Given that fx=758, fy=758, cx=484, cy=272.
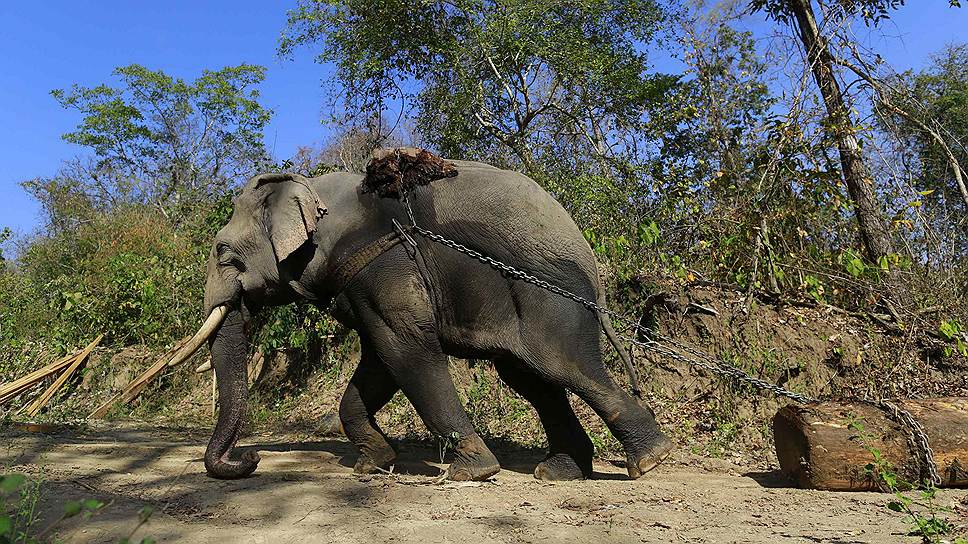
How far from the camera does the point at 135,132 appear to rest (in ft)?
99.7

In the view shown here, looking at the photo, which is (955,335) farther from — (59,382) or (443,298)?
(59,382)

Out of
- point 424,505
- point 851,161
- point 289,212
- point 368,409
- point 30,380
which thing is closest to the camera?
point 424,505

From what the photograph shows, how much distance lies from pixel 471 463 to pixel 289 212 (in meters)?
2.13

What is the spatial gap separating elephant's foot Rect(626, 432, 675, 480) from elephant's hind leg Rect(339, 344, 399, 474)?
177 cm

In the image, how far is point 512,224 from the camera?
5.17 m

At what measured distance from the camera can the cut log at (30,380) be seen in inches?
345

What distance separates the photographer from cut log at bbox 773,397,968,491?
473cm

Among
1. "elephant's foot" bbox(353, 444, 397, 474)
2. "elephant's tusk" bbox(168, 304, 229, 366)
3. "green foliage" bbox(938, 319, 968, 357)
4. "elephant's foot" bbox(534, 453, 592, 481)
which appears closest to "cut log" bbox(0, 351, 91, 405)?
"elephant's tusk" bbox(168, 304, 229, 366)

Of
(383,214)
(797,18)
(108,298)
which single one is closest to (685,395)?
(383,214)

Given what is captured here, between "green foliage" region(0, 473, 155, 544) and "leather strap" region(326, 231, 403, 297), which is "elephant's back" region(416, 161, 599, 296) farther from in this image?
"green foliage" region(0, 473, 155, 544)

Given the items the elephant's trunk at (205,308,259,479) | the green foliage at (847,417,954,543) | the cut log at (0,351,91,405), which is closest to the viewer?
the green foliage at (847,417,954,543)

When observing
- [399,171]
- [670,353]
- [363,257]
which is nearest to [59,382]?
[363,257]

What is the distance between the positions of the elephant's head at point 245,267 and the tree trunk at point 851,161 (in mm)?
5586

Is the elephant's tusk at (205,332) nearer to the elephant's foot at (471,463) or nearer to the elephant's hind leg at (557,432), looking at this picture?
the elephant's foot at (471,463)
